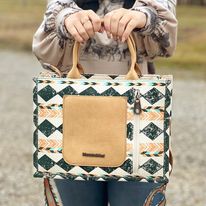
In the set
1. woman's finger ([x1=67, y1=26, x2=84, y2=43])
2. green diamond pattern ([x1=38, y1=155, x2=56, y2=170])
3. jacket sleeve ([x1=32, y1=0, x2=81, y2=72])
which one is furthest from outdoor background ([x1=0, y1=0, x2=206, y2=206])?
woman's finger ([x1=67, y1=26, x2=84, y2=43])

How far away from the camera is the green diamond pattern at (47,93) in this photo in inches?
71.0

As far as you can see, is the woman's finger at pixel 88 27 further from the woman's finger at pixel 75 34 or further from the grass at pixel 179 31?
the grass at pixel 179 31

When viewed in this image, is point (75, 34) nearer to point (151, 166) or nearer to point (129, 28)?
point (129, 28)

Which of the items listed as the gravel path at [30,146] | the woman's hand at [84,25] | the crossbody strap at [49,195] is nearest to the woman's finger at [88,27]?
the woman's hand at [84,25]

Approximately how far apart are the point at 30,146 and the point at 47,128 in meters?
5.81

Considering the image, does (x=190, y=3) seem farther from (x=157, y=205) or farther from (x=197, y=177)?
(x=157, y=205)

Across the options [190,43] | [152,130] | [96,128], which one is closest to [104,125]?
[96,128]

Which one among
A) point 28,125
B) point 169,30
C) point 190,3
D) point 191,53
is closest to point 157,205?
point 169,30

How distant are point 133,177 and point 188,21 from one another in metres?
25.7

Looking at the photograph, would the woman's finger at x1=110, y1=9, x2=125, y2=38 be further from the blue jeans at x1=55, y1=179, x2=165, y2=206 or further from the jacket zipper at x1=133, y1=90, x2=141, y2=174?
the blue jeans at x1=55, y1=179, x2=165, y2=206

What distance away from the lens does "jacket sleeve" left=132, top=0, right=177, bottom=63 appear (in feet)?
6.20

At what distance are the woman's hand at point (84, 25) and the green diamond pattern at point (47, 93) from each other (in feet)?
0.52

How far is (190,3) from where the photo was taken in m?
35.9

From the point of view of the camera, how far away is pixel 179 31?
81.3 feet
